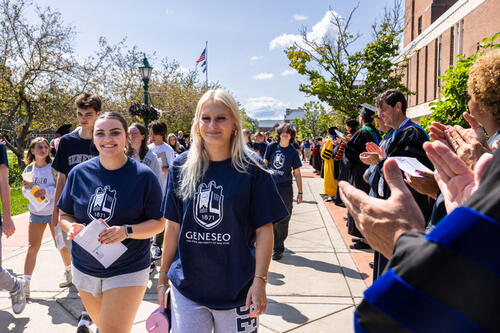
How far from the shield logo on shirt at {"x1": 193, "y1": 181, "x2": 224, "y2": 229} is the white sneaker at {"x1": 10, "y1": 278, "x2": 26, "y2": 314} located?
9.88 feet

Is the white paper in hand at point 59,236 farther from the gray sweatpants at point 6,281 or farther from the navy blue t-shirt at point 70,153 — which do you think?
the navy blue t-shirt at point 70,153

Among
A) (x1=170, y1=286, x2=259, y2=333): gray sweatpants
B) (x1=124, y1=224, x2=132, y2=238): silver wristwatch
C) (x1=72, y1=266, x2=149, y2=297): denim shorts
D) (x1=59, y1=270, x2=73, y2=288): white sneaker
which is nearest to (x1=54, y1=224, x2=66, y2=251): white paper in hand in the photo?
(x1=59, y1=270, x2=73, y2=288): white sneaker

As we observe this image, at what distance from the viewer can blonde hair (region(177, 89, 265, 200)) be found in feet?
7.78

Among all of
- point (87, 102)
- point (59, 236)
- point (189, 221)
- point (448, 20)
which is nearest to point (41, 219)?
point (59, 236)

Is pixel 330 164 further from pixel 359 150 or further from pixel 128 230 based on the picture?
pixel 128 230

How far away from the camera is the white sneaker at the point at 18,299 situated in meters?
4.03

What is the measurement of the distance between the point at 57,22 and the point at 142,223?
17.9 metres

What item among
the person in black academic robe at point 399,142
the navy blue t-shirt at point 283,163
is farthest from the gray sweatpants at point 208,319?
the navy blue t-shirt at point 283,163

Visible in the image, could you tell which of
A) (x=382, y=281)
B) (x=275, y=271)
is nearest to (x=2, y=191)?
(x=275, y=271)

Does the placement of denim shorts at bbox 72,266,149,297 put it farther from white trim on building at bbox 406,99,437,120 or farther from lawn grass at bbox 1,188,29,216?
white trim on building at bbox 406,99,437,120

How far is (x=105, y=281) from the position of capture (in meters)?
2.77

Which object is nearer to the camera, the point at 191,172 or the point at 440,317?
the point at 440,317

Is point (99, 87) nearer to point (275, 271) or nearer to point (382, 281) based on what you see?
point (275, 271)

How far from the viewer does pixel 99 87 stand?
66.2 ft
